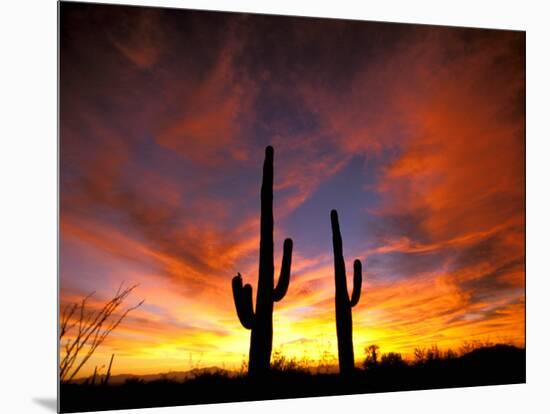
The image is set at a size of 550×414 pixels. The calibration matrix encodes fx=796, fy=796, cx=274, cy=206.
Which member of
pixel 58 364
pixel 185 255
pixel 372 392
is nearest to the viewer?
pixel 58 364

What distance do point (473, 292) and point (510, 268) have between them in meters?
0.39

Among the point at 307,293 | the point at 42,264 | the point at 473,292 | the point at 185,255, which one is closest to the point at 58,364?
the point at 42,264

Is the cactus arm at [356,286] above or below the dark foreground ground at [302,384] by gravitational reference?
above

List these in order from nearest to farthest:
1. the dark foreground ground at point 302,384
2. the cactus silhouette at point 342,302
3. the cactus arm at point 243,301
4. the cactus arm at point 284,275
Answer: the dark foreground ground at point 302,384
the cactus arm at point 243,301
the cactus arm at point 284,275
the cactus silhouette at point 342,302

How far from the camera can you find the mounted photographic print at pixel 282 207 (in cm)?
564

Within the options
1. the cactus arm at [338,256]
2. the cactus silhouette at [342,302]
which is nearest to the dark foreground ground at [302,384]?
the cactus silhouette at [342,302]

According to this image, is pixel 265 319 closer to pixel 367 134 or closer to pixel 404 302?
pixel 404 302

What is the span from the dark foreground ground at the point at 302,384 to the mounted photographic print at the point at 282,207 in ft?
0.05

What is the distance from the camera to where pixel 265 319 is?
19.8ft

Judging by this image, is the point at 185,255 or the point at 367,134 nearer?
the point at 185,255

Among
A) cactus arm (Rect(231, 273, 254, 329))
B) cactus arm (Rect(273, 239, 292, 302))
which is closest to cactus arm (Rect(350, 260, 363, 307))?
cactus arm (Rect(273, 239, 292, 302))

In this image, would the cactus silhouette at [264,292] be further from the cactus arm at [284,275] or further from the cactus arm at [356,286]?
the cactus arm at [356,286]

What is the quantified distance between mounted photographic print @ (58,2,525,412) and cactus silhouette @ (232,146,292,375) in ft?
0.05

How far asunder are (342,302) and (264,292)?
25.7 inches
